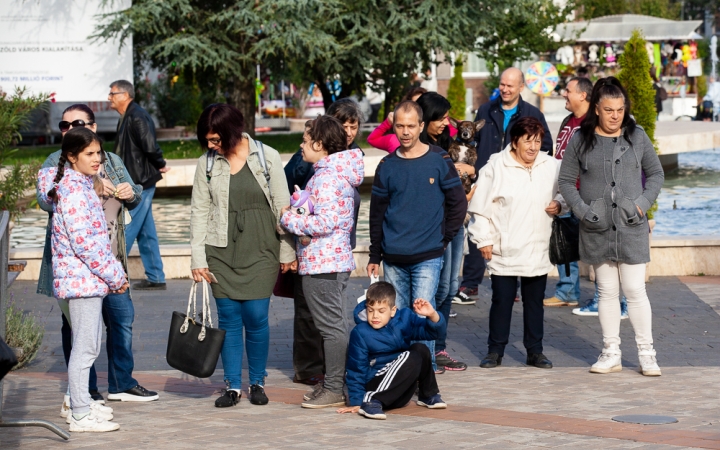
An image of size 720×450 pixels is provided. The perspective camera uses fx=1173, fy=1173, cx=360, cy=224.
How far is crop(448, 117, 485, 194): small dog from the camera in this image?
8.87 m

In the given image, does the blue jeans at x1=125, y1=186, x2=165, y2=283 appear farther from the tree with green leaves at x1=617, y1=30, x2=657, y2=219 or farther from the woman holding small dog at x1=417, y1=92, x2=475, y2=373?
the tree with green leaves at x1=617, y1=30, x2=657, y2=219

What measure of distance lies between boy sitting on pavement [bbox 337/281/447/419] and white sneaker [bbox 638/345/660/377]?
1573 mm

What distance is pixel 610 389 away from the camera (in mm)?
7160

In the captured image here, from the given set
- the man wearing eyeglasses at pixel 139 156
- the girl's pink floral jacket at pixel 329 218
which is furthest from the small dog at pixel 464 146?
the man wearing eyeglasses at pixel 139 156

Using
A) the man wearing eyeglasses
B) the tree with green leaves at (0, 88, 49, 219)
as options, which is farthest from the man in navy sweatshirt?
the man wearing eyeglasses

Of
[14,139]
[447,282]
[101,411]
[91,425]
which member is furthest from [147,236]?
[91,425]

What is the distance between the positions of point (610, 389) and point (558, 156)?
9.34 feet

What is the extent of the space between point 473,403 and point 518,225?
1493mm

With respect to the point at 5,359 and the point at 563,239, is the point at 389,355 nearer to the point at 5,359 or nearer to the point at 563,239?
the point at 563,239

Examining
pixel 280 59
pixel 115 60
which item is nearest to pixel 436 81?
pixel 280 59

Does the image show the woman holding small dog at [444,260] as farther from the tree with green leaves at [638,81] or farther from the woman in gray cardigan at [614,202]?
the tree with green leaves at [638,81]

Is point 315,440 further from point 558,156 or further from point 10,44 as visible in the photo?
point 10,44

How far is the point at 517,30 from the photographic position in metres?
35.8

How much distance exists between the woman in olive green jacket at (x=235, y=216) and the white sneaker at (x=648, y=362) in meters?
2.44
